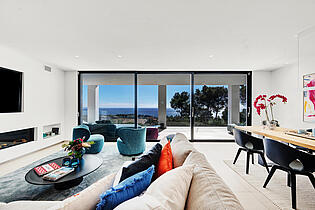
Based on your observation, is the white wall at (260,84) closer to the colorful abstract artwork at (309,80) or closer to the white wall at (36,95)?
the colorful abstract artwork at (309,80)

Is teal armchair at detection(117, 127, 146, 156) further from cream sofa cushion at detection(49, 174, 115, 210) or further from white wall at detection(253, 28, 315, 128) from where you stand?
white wall at detection(253, 28, 315, 128)

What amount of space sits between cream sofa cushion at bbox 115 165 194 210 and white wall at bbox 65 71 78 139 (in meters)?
5.11

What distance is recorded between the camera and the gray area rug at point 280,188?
2035 mm

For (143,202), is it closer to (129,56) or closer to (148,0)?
(148,0)

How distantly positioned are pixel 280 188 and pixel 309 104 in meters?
2.08

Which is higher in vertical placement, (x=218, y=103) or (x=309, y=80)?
(x=309, y=80)

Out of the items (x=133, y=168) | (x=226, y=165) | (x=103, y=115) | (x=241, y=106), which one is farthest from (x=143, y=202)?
(x=241, y=106)

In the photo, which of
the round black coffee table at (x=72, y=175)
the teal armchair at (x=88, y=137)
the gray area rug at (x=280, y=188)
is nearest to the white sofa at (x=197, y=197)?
the round black coffee table at (x=72, y=175)

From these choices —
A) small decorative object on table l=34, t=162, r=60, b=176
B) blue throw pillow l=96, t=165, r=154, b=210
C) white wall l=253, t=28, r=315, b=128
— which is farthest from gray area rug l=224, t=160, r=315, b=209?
small decorative object on table l=34, t=162, r=60, b=176

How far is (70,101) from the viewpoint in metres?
5.29

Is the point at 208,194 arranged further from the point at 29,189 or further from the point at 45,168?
the point at 29,189

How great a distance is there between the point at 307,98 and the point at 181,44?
2899 millimetres

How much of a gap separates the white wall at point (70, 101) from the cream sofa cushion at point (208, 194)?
16.8ft

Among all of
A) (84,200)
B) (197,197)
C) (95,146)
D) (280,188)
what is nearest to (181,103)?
(95,146)
